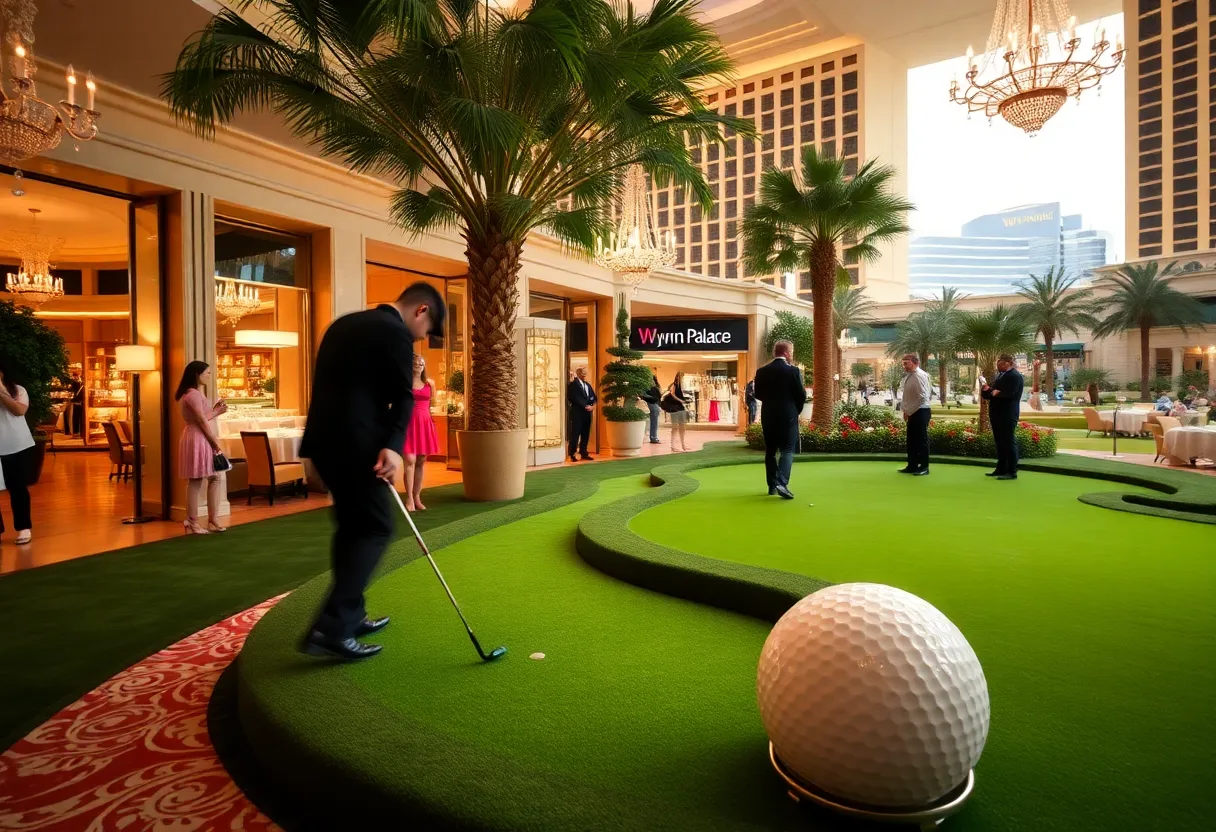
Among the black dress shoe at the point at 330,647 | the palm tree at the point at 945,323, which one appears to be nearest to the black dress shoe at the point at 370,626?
the black dress shoe at the point at 330,647

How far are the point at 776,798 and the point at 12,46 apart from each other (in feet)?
22.3

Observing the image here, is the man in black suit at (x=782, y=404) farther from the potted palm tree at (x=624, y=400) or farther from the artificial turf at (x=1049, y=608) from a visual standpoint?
the potted palm tree at (x=624, y=400)

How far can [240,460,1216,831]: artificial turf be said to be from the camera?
79.0 inches

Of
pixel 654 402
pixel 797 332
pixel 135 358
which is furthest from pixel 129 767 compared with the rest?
pixel 797 332

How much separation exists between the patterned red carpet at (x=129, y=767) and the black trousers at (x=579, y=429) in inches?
425

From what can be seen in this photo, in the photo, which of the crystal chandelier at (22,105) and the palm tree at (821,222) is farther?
the palm tree at (821,222)

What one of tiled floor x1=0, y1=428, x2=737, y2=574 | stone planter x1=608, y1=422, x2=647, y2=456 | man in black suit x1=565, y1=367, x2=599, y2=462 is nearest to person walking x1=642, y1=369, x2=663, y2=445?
stone planter x1=608, y1=422, x2=647, y2=456

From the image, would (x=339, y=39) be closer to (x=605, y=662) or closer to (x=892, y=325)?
(x=605, y=662)

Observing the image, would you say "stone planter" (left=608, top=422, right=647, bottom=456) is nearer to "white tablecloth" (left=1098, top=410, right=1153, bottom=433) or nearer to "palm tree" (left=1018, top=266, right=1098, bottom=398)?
"white tablecloth" (left=1098, top=410, right=1153, bottom=433)

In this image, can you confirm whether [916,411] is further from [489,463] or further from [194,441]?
[194,441]

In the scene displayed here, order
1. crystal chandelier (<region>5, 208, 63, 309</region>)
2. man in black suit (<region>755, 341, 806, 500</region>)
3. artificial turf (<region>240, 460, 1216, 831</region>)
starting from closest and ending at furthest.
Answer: artificial turf (<region>240, 460, 1216, 831</region>) → man in black suit (<region>755, 341, 806, 500</region>) → crystal chandelier (<region>5, 208, 63, 309</region>)

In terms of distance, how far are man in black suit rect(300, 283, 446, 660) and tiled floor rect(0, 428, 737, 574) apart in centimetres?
431

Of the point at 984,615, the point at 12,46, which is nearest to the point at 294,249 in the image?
the point at 12,46

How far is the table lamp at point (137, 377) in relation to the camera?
7449mm
